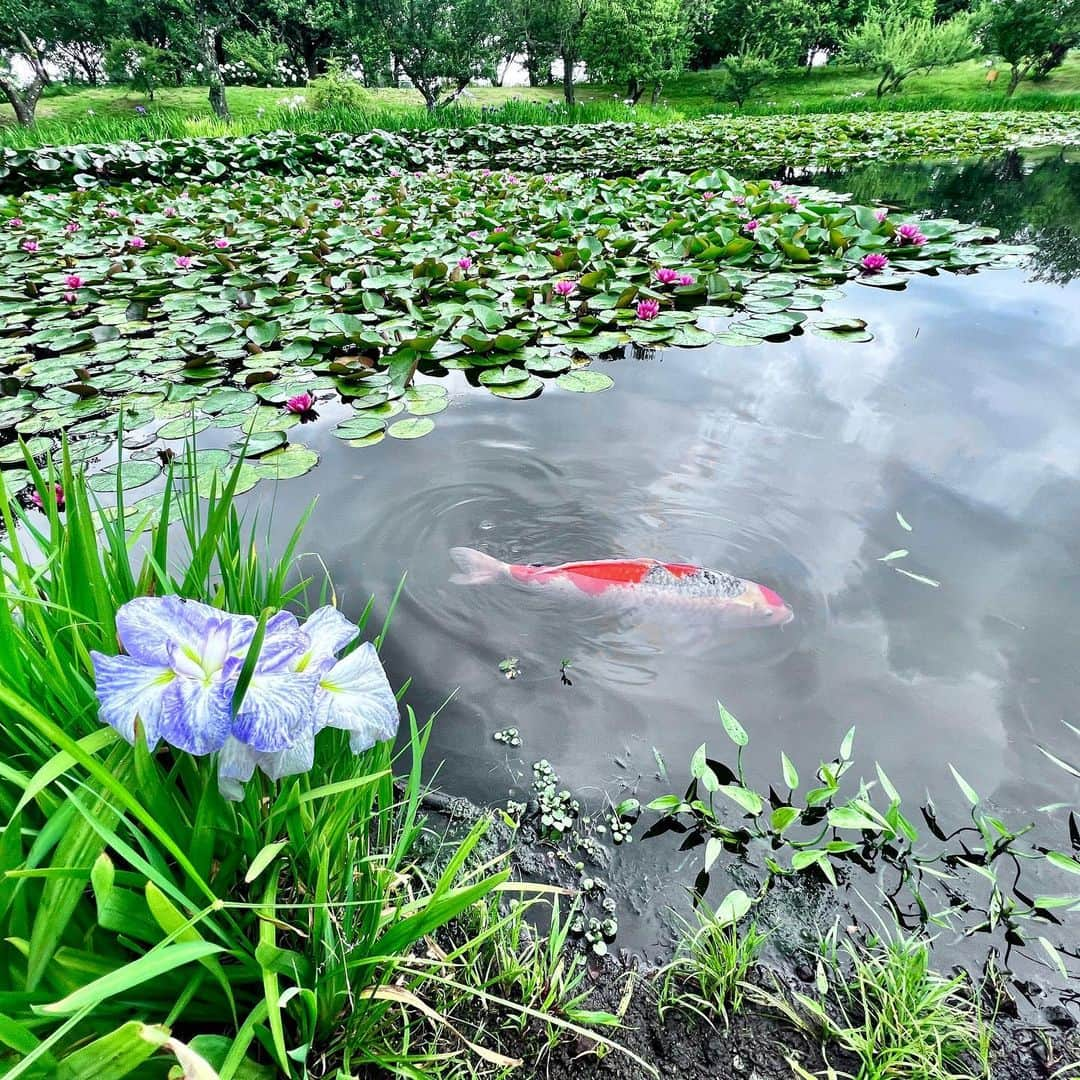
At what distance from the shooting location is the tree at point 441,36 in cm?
2189

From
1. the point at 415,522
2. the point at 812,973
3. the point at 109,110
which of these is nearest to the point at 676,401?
the point at 415,522

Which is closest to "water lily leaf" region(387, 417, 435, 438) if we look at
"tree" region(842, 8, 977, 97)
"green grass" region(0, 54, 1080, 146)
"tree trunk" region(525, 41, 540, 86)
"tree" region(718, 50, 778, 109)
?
"green grass" region(0, 54, 1080, 146)

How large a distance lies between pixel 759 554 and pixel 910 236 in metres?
3.66

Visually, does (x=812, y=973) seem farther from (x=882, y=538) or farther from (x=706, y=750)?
(x=882, y=538)

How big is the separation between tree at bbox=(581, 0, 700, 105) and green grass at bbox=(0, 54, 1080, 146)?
1.98 meters

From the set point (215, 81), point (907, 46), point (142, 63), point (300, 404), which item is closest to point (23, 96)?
point (215, 81)

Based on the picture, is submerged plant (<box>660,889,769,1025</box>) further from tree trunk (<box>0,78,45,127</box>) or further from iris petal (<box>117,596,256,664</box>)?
tree trunk (<box>0,78,45,127</box>)

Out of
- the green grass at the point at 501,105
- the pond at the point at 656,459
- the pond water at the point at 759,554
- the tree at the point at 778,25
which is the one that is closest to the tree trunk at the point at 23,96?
the green grass at the point at 501,105

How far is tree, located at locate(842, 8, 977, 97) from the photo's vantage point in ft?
73.0

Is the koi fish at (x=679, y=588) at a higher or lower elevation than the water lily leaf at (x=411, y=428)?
lower

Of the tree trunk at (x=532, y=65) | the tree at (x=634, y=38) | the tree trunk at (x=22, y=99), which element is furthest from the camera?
the tree trunk at (x=532, y=65)

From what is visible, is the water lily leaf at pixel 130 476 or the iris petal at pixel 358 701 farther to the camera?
the water lily leaf at pixel 130 476

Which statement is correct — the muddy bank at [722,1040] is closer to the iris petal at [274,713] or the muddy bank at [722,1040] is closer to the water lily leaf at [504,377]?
the iris petal at [274,713]

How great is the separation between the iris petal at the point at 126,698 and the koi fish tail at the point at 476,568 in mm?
1251
